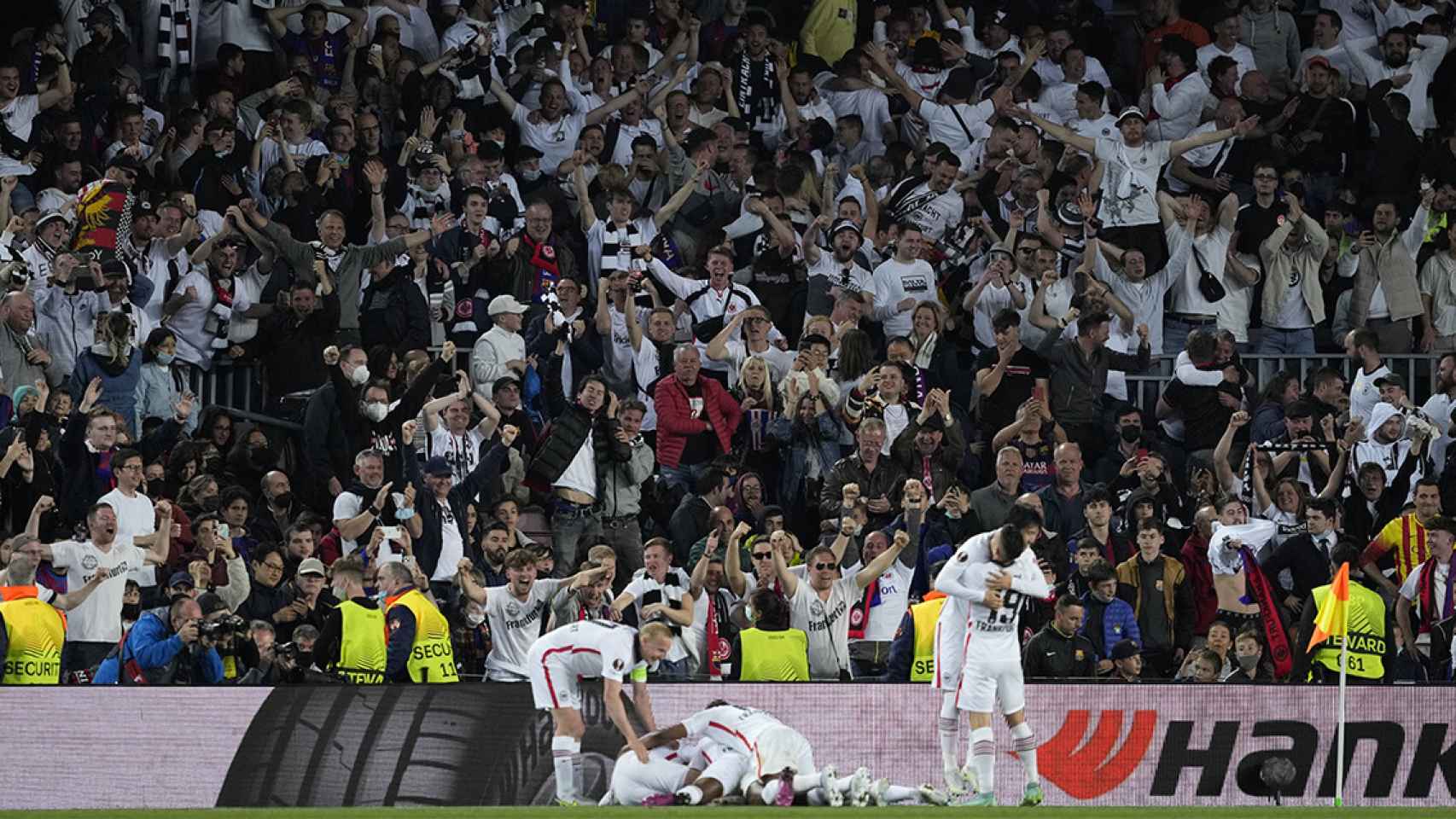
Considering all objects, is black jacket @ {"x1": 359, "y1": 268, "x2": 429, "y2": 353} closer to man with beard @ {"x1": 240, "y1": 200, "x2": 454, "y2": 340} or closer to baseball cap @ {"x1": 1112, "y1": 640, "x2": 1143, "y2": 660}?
man with beard @ {"x1": 240, "y1": 200, "x2": 454, "y2": 340}

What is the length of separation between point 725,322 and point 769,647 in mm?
5303

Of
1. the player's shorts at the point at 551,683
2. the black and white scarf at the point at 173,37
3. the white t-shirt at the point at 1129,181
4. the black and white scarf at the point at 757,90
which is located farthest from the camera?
the black and white scarf at the point at 757,90

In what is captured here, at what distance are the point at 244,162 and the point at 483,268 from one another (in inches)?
106

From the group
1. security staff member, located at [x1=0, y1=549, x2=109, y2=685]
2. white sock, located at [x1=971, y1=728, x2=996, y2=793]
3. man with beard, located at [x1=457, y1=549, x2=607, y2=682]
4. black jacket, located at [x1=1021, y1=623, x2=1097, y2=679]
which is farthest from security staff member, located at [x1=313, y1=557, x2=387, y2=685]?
black jacket, located at [x1=1021, y1=623, x2=1097, y2=679]

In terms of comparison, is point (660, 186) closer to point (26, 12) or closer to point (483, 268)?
point (483, 268)

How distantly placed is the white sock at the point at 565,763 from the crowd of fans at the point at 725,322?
5.25ft

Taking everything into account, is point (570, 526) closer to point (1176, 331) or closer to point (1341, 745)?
point (1176, 331)

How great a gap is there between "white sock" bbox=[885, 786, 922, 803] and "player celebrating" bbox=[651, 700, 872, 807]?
147 millimetres

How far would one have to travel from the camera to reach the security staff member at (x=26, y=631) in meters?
16.9

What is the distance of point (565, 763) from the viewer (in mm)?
16078

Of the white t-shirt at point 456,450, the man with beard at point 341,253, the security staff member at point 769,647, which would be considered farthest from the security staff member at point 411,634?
the man with beard at point 341,253

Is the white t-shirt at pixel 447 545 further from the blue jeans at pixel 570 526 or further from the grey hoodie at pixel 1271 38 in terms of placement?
the grey hoodie at pixel 1271 38

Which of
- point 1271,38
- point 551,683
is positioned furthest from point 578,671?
point 1271,38

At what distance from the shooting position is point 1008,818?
46.6ft
